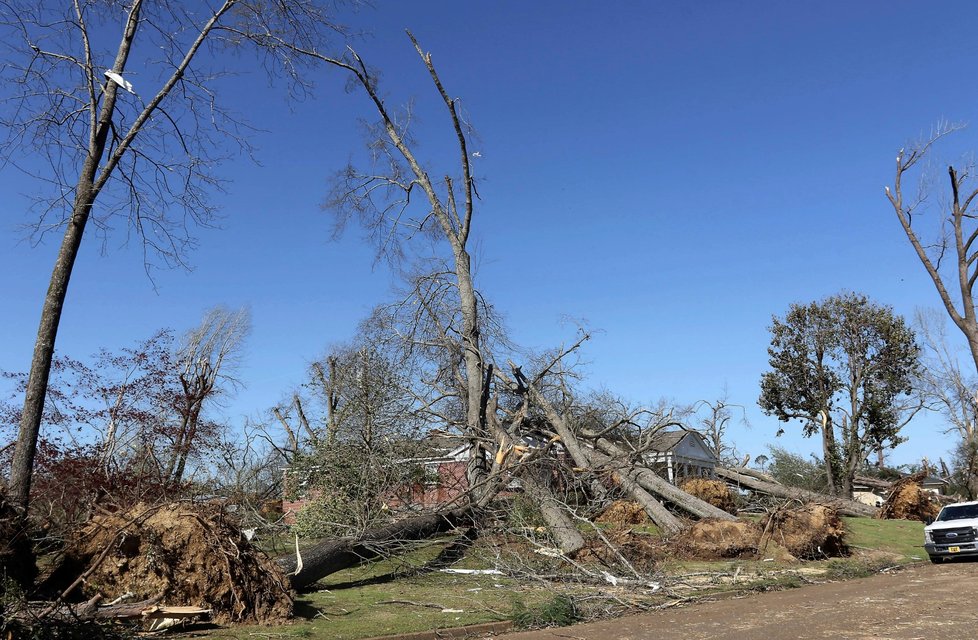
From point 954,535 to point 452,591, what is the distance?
10.8m

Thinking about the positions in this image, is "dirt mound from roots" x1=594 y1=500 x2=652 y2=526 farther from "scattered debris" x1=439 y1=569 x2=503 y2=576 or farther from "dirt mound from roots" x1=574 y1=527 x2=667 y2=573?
"scattered debris" x1=439 y1=569 x2=503 y2=576

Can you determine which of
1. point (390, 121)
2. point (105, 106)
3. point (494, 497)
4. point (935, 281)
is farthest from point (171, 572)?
point (935, 281)

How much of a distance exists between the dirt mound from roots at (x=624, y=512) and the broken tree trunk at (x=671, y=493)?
0.53 meters

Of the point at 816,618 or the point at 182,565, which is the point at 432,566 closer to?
the point at 182,565

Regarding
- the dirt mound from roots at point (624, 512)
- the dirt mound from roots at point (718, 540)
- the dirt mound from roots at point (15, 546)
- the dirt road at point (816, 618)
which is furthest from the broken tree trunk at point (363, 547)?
the dirt mound from roots at point (718, 540)

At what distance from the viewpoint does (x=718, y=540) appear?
14.3m

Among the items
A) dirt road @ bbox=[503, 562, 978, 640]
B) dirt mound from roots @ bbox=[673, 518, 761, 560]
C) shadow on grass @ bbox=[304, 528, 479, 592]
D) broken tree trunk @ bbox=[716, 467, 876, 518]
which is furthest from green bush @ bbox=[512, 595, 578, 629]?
broken tree trunk @ bbox=[716, 467, 876, 518]

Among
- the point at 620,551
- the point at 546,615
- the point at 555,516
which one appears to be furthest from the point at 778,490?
the point at 546,615

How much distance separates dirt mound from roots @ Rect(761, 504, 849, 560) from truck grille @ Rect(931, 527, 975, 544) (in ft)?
7.37

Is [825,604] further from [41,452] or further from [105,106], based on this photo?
[41,452]

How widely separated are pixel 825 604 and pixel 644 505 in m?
6.19

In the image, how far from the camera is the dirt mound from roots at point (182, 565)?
8.28 metres

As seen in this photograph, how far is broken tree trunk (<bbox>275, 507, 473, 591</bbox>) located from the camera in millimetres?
10055

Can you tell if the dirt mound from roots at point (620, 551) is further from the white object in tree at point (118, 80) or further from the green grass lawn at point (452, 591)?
the white object in tree at point (118, 80)
